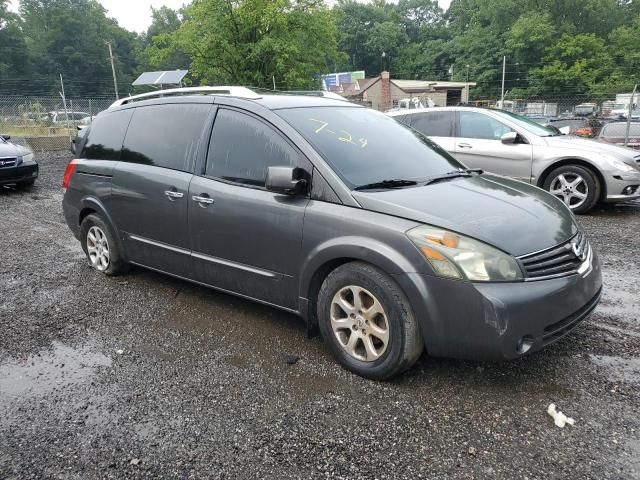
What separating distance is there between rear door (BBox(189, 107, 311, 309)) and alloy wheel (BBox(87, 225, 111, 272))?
5.12ft

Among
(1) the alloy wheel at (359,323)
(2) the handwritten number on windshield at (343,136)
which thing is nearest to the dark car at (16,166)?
(2) the handwritten number on windshield at (343,136)

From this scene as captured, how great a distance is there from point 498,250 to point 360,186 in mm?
956

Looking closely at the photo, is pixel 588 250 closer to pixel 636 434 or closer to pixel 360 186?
pixel 636 434

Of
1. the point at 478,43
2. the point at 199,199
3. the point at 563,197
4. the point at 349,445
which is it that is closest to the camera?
the point at 349,445

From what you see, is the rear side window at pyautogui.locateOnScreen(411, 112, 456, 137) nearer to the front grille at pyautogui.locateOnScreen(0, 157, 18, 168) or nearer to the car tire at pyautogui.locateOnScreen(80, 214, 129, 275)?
the car tire at pyautogui.locateOnScreen(80, 214, 129, 275)

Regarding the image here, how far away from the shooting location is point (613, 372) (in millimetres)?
3117

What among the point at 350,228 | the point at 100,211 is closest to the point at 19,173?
the point at 100,211

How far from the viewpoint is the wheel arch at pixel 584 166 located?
24.5 ft

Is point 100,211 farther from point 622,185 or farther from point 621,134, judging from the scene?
point 621,134

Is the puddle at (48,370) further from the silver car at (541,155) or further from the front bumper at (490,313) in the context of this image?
the silver car at (541,155)

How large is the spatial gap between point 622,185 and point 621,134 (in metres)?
5.95

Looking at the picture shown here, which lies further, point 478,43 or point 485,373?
point 478,43

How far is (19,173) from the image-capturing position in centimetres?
1080

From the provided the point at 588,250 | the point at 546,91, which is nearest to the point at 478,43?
the point at 546,91
